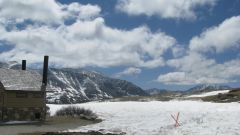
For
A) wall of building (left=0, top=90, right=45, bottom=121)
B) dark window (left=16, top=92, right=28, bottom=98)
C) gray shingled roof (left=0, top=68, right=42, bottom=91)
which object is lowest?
wall of building (left=0, top=90, right=45, bottom=121)

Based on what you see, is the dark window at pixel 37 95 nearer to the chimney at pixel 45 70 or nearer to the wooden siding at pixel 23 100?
the wooden siding at pixel 23 100

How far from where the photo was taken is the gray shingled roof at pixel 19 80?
4969cm

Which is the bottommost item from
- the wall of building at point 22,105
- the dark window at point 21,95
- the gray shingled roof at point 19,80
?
the wall of building at point 22,105

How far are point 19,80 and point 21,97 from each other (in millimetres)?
2489

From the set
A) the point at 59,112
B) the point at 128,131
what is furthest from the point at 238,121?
the point at 59,112

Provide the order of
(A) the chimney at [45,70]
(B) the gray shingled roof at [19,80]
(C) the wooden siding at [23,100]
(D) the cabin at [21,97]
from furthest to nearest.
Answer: (A) the chimney at [45,70], (B) the gray shingled roof at [19,80], (C) the wooden siding at [23,100], (D) the cabin at [21,97]

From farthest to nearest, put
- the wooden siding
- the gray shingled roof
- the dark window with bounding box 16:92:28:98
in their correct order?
the dark window with bounding box 16:92:28:98 < the gray shingled roof < the wooden siding

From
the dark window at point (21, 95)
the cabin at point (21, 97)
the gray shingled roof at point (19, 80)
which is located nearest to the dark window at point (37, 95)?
the cabin at point (21, 97)

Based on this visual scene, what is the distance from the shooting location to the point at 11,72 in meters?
53.5

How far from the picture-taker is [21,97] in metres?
50.4

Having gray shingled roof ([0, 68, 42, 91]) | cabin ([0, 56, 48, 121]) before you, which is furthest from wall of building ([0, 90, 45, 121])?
gray shingled roof ([0, 68, 42, 91])

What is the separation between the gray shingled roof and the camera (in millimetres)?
49688

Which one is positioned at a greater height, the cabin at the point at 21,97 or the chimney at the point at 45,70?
the chimney at the point at 45,70

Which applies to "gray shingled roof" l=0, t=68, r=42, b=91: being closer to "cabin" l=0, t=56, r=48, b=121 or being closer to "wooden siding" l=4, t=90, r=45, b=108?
"cabin" l=0, t=56, r=48, b=121
